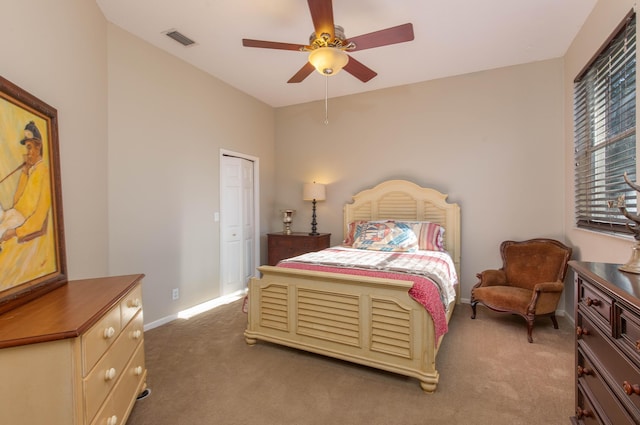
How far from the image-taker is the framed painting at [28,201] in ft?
4.54

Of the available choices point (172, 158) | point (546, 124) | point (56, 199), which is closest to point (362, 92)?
point (546, 124)

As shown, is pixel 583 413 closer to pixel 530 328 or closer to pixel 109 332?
pixel 530 328

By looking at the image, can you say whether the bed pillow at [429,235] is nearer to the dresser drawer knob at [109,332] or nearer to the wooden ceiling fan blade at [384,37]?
the wooden ceiling fan blade at [384,37]

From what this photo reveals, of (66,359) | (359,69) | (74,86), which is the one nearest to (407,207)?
(359,69)

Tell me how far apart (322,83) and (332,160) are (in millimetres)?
1101

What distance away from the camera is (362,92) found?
4.47 m

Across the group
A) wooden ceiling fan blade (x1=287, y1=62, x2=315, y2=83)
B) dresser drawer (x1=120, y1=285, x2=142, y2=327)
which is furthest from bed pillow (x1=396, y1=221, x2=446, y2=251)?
dresser drawer (x1=120, y1=285, x2=142, y2=327)

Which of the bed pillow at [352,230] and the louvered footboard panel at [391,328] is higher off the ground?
the bed pillow at [352,230]

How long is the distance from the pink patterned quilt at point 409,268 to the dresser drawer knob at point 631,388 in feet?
3.51

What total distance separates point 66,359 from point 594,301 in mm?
2054

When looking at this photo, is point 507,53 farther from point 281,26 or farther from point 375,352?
point 375,352

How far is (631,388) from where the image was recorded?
983mm

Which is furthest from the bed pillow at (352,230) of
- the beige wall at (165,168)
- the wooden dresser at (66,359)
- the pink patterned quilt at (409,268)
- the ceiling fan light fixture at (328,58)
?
the wooden dresser at (66,359)

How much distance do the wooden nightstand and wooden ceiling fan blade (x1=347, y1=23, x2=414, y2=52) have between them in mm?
2640
